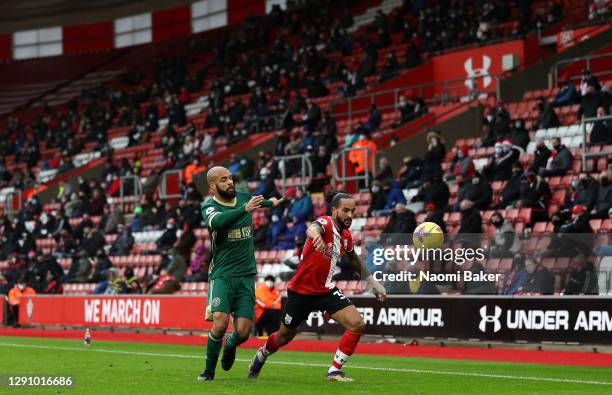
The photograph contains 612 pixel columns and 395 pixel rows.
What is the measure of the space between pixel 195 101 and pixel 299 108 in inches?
405

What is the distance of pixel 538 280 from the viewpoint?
1770 cm

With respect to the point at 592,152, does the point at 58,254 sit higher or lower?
A: lower

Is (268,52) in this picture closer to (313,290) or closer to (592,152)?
(592,152)

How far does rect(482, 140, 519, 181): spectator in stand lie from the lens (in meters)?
23.7

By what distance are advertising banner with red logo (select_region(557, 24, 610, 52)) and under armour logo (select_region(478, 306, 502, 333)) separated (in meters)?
14.3

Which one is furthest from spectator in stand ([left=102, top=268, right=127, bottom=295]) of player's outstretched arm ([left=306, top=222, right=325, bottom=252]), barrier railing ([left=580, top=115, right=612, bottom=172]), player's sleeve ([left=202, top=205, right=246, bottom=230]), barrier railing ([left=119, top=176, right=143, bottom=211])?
player's outstretched arm ([left=306, top=222, right=325, bottom=252])

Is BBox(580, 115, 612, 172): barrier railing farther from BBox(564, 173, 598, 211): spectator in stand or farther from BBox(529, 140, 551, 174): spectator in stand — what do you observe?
BBox(564, 173, 598, 211): spectator in stand

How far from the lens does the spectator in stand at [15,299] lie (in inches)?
1244

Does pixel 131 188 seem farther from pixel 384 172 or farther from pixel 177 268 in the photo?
pixel 384 172

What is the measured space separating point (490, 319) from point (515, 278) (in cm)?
86

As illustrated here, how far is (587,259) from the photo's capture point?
17000mm

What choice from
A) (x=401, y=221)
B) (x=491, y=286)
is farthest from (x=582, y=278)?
(x=401, y=221)

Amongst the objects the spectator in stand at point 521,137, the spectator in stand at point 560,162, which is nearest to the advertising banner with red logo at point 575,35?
the spectator in stand at point 521,137

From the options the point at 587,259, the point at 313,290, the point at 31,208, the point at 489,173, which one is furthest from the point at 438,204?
the point at 31,208
